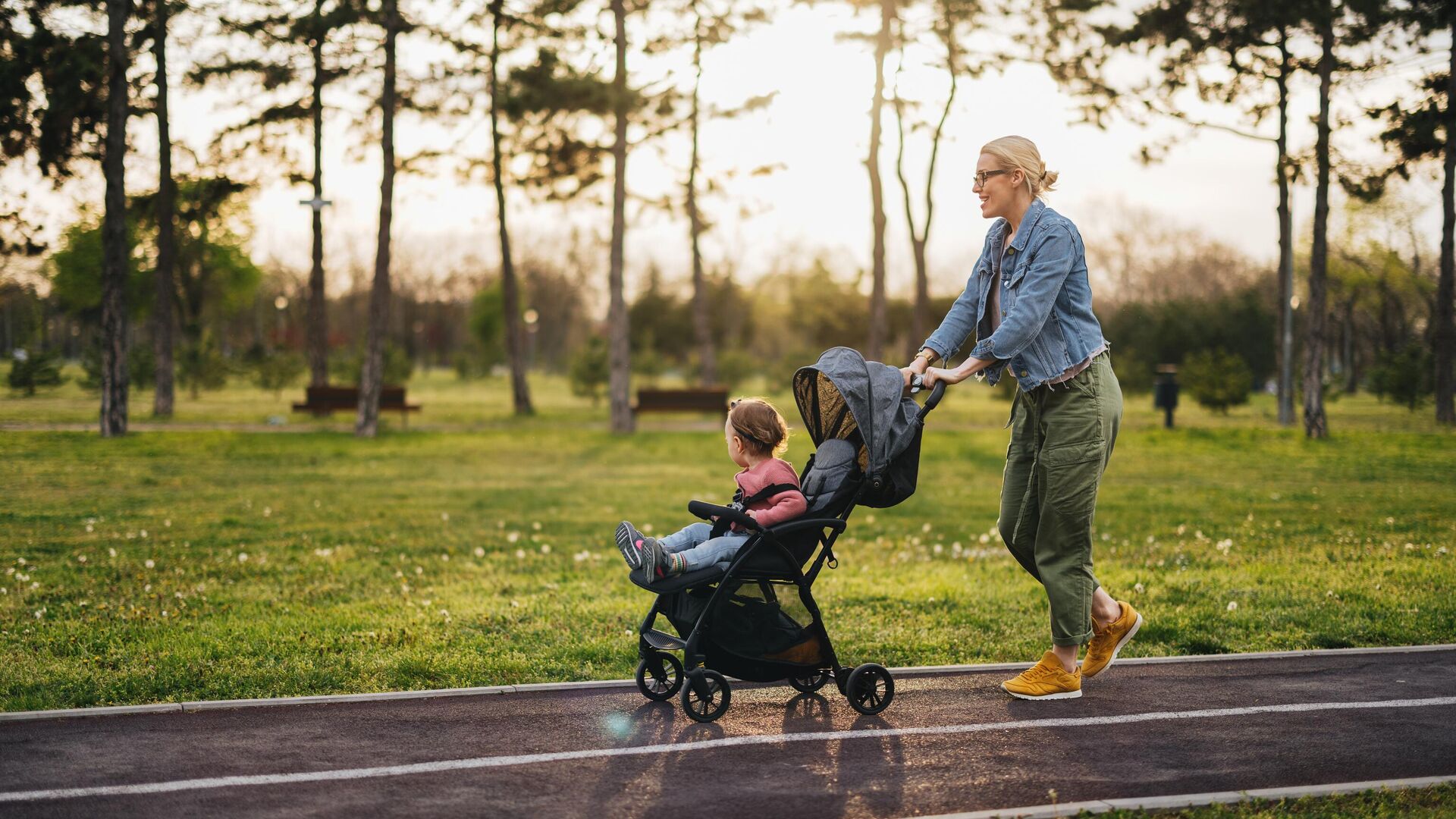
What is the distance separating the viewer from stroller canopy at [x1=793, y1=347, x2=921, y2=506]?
482 cm

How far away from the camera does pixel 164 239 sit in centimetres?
2858

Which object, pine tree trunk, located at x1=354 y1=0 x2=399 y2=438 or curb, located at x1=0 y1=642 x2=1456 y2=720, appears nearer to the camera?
curb, located at x1=0 y1=642 x2=1456 y2=720

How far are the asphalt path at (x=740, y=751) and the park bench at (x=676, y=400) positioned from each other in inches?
852

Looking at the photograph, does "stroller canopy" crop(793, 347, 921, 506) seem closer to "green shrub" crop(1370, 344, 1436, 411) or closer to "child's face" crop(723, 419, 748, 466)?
"child's face" crop(723, 419, 748, 466)

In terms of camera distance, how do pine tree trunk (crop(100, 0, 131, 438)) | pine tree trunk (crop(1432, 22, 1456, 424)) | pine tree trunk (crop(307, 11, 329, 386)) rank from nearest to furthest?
pine tree trunk (crop(100, 0, 131, 438)) < pine tree trunk (crop(1432, 22, 1456, 424)) < pine tree trunk (crop(307, 11, 329, 386))

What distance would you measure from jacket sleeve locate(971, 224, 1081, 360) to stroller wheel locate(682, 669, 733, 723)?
1607mm

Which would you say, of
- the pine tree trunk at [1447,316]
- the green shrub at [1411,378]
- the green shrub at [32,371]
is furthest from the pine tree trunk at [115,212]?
the green shrub at [1411,378]

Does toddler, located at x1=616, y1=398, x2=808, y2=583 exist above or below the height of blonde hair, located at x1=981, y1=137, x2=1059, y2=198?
below

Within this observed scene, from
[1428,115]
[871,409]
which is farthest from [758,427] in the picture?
[1428,115]

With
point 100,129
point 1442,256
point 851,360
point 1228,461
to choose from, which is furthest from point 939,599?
point 1442,256

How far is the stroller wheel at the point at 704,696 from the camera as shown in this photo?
4.74 metres

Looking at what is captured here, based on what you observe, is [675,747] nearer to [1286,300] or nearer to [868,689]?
[868,689]

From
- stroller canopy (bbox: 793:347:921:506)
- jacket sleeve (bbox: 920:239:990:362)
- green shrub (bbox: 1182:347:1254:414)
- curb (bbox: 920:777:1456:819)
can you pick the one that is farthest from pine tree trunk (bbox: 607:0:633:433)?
curb (bbox: 920:777:1456:819)

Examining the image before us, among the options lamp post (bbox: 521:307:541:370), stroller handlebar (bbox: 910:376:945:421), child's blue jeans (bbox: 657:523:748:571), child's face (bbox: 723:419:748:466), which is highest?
lamp post (bbox: 521:307:541:370)
